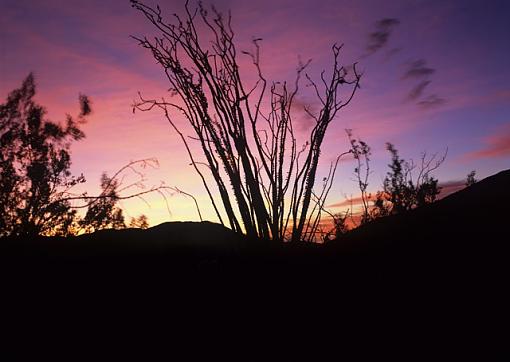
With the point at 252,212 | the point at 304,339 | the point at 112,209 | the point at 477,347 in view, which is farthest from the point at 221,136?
the point at 112,209

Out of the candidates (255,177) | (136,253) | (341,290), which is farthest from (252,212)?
(341,290)

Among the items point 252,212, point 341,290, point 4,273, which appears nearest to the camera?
point 341,290

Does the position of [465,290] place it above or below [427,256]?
below

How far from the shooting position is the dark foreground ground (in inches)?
93.7

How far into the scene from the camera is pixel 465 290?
8.20 feet

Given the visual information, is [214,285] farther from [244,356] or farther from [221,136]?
[221,136]

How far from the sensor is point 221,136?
4.56 meters

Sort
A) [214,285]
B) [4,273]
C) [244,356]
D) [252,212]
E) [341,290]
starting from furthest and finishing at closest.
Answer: [252,212] → [4,273] → [214,285] → [341,290] → [244,356]

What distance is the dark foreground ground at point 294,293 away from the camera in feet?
7.81

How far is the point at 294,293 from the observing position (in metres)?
2.92

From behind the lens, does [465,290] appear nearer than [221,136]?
Yes

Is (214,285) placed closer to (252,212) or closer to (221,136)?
(252,212)

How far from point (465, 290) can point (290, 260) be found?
135 centimetres

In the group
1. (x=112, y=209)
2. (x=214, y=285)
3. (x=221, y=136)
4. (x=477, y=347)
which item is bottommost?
(x=477, y=347)
